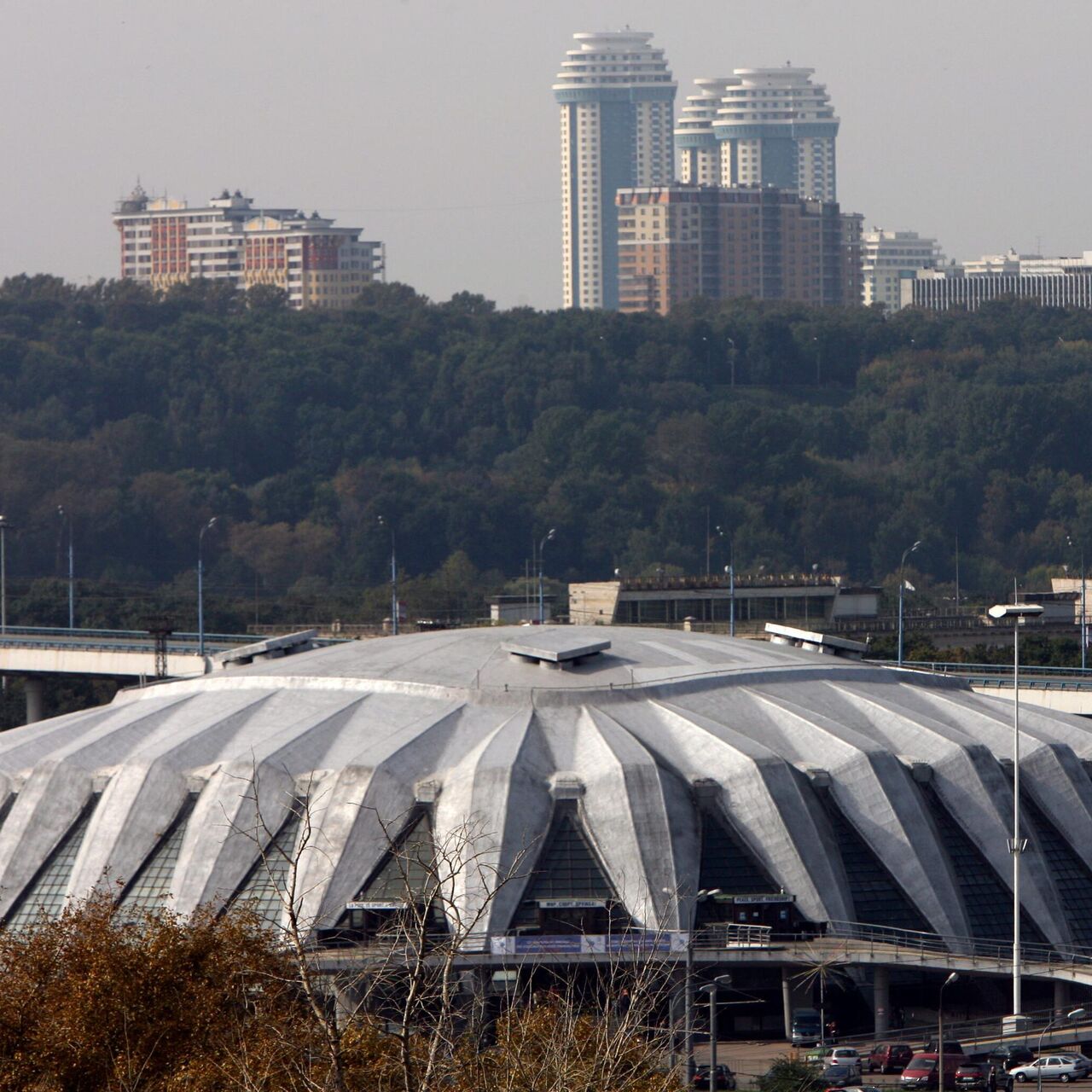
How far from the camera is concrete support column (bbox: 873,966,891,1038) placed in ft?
208

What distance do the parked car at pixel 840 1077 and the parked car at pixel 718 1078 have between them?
194cm

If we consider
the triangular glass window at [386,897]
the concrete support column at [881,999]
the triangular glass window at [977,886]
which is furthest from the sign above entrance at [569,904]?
the triangular glass window at [977,886]

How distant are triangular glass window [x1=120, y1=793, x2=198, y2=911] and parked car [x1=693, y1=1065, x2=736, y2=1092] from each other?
56.2 feet

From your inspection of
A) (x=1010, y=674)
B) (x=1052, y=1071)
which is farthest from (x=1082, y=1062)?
(x=1010, y=674)

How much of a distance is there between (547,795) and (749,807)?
5.21 metres

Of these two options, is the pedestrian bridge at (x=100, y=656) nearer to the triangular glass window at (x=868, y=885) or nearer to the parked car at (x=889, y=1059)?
the triangular glass window at (x=868, y=885)

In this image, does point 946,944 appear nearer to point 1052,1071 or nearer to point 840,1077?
point 1052,1071

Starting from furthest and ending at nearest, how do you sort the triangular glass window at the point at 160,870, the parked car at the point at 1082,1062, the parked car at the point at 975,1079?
the triangular glass window at the point at 160,870 < the parked car at the point at 1082,1062 < the parked car at the point at 975,1079

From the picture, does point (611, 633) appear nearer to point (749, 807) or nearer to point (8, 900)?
point (749, 807)

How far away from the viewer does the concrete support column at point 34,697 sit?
119938 mm

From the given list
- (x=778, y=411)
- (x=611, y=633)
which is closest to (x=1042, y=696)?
(x=611, y=633)

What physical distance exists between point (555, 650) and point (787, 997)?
1549cm

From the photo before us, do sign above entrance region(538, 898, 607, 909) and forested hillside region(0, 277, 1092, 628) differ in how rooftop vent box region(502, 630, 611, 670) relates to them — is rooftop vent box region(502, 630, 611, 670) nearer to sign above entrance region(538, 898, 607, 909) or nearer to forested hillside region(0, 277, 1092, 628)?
sign above entrance region(538, 898, 607, 909)

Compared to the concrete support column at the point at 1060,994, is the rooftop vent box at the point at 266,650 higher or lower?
higher
